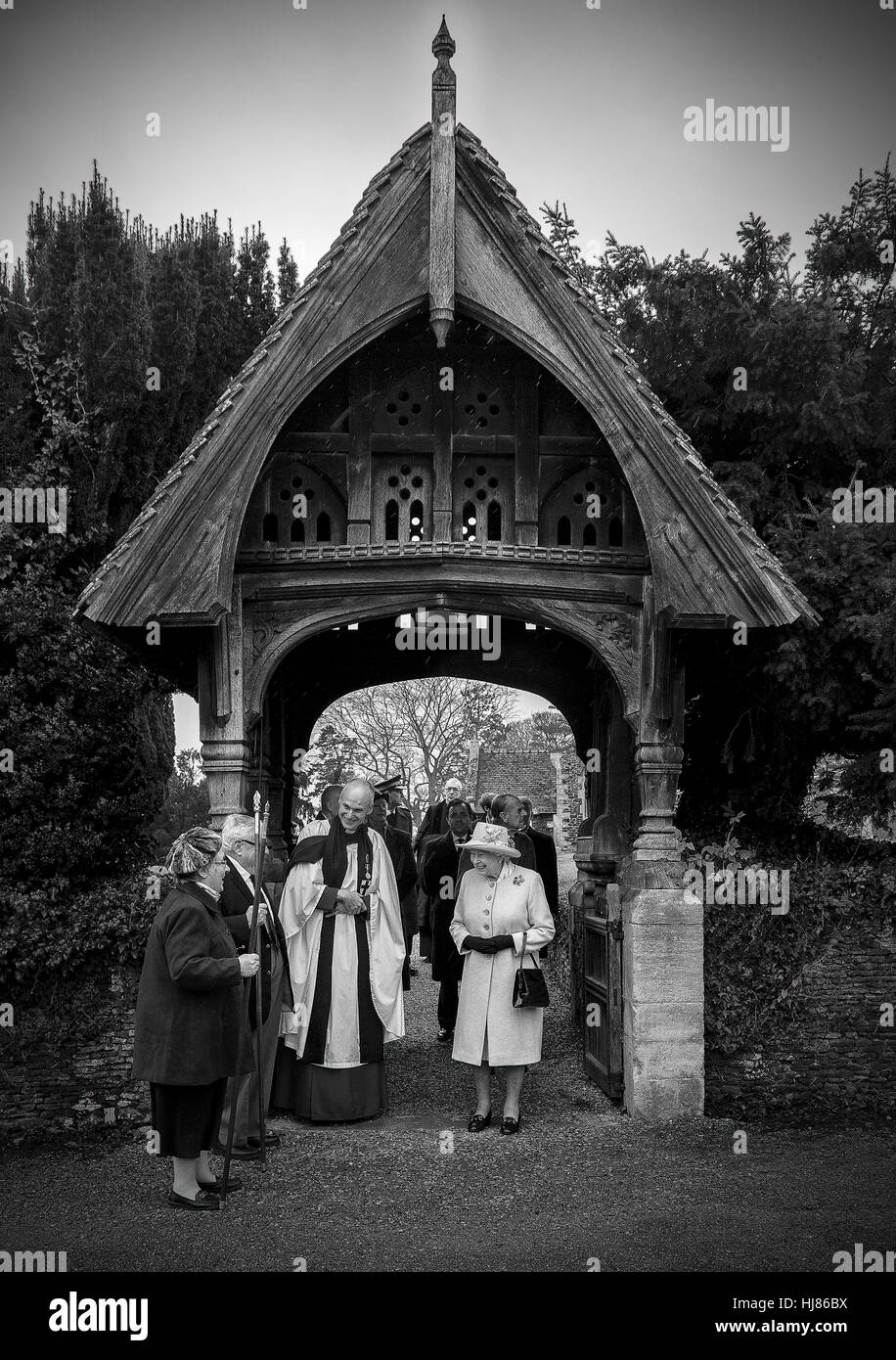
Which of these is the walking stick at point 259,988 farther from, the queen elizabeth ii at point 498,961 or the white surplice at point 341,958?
the queen elizabeth ii at point 498,961

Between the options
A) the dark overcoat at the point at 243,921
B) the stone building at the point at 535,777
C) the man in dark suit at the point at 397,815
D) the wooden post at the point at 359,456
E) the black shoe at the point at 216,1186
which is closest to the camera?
the black shoe at the point at 216,1186

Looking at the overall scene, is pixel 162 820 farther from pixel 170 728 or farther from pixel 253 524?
pixel 253 524

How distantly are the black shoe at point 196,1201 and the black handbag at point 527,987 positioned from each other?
235 centimetres

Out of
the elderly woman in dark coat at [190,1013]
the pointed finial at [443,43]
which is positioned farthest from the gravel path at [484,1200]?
the pointed finial at [443,43]

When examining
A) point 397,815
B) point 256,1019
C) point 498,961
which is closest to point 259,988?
point 256,1019

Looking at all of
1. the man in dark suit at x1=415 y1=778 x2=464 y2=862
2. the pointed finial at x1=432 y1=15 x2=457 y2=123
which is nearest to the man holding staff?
the man in dark suit at x1=415 y1=778 x2=464 y2=862

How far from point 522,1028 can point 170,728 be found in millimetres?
6831

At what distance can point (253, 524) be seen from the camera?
855 centimetres

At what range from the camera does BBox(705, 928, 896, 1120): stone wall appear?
872 centimetres

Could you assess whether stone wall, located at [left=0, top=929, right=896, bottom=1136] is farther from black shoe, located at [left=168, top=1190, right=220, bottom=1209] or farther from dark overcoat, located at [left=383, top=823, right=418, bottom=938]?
dark overcoat, located at [left=383, top=823, right=418, bottom=938]

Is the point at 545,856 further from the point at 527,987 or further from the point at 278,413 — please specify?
the point at 278,413

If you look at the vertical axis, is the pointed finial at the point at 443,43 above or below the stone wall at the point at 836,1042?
above

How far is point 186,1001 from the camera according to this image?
5.91 meters

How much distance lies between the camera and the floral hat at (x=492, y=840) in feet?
25.5
